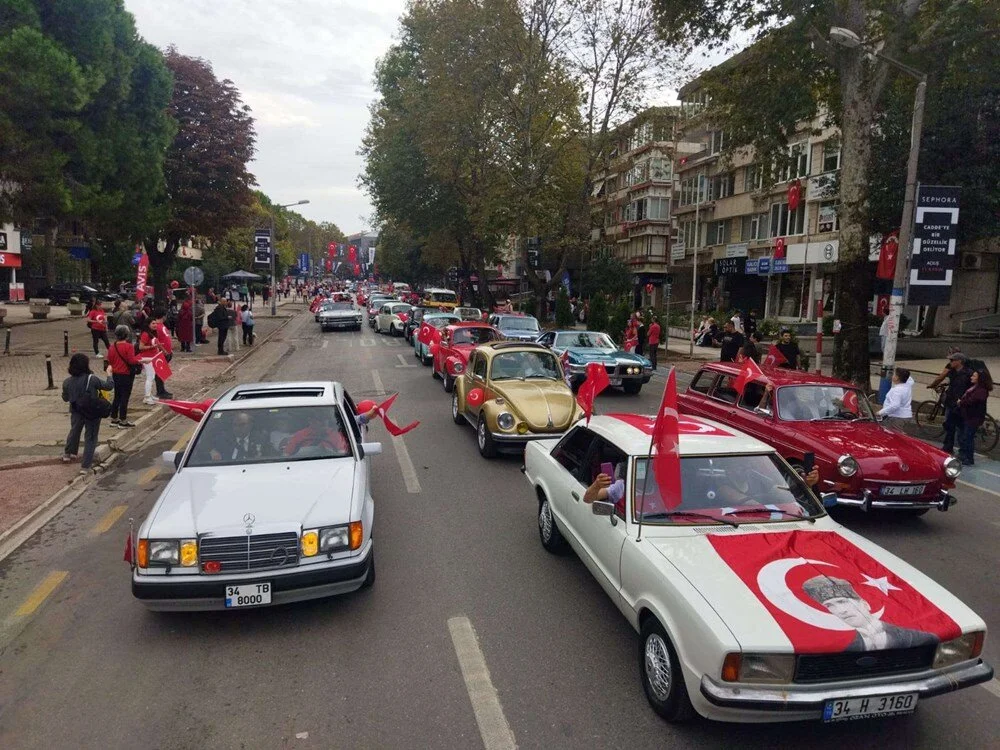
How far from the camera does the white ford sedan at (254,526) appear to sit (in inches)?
195

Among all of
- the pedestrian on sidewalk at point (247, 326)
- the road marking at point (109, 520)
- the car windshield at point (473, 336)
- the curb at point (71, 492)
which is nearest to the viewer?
the curb at point (71, 492)

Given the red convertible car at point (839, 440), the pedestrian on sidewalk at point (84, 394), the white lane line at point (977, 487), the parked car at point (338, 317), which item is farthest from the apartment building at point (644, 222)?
the pedestrian on sidewalk at point (84, 394)

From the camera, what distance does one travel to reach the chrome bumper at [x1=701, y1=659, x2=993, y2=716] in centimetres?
352

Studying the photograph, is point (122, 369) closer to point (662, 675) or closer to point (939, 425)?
point (662, 675)

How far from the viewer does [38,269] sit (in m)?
53.0

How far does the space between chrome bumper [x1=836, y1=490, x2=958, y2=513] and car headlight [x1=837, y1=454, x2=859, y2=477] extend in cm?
24

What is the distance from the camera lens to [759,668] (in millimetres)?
3596

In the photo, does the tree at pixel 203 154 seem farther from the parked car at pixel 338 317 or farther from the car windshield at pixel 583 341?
the car windshield at pixel 583 341

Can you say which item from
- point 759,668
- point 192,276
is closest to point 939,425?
point 759,668

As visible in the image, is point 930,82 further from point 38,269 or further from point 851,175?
point 38,269

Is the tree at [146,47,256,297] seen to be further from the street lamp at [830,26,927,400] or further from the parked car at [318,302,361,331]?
the street lamp at [830,26,927,400]

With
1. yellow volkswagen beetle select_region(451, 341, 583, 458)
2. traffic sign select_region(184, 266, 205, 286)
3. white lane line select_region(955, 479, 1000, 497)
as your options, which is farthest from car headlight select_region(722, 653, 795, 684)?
traffic sign select_region(184, 266, 205, 286)

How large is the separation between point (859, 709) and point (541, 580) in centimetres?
292

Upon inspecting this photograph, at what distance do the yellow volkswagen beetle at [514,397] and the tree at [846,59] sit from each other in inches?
361
